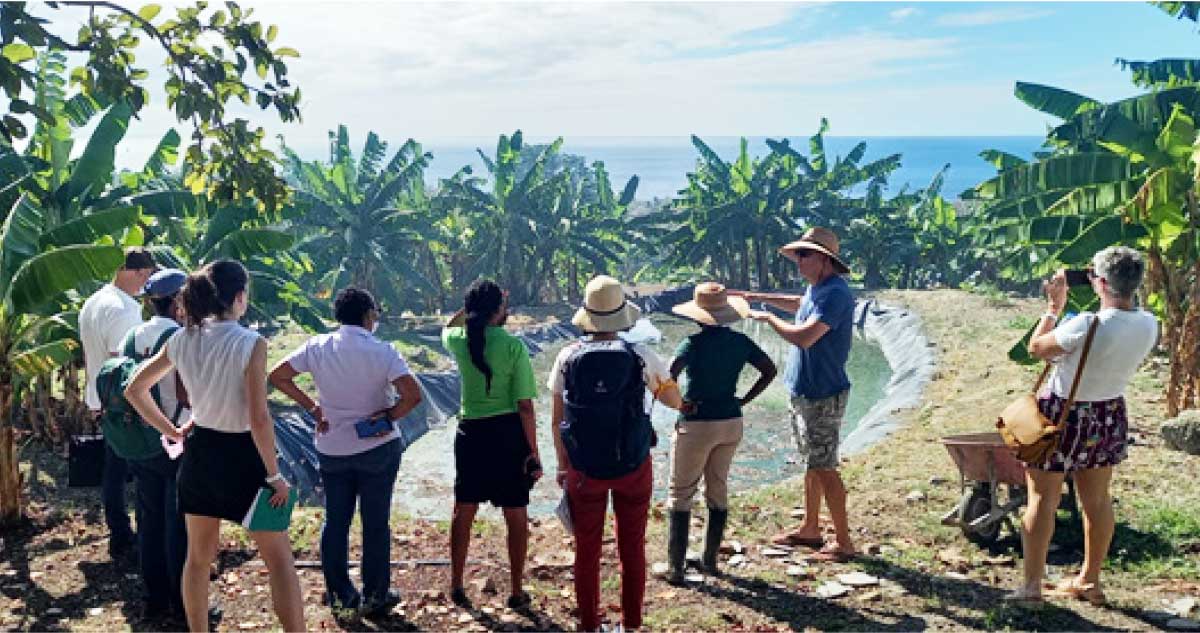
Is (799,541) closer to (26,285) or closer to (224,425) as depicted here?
(224,425)

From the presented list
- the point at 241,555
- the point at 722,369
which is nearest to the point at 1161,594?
the point at 722,369

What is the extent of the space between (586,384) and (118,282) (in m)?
3.30

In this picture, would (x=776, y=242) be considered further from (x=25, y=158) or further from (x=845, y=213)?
(x=25, y=158)

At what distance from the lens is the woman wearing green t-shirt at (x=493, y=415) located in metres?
5.33

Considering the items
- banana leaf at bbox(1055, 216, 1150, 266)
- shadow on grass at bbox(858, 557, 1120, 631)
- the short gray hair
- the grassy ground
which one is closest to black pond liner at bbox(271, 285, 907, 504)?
the grassy ground

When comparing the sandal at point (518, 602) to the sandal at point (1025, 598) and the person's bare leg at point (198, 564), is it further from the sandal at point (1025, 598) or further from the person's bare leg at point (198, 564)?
the sandal at point (1025, 598)

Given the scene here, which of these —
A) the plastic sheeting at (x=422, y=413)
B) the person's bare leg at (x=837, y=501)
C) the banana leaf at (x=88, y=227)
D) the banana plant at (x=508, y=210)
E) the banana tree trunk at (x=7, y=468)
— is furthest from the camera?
the banana plant at (x=508, y=210)

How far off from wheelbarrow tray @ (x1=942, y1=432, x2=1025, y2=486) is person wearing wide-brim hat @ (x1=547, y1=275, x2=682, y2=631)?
249 cm

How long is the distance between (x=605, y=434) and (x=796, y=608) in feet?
6.26

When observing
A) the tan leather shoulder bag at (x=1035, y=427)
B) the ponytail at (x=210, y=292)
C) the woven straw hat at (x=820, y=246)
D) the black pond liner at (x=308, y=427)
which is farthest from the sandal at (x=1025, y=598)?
the black pond liner at (x=308, y=427)

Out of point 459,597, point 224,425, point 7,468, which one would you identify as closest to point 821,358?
point 459,597

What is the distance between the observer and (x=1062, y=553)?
21.1ft

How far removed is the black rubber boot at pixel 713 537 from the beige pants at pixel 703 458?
0.32ft

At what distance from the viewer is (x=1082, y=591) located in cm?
546
